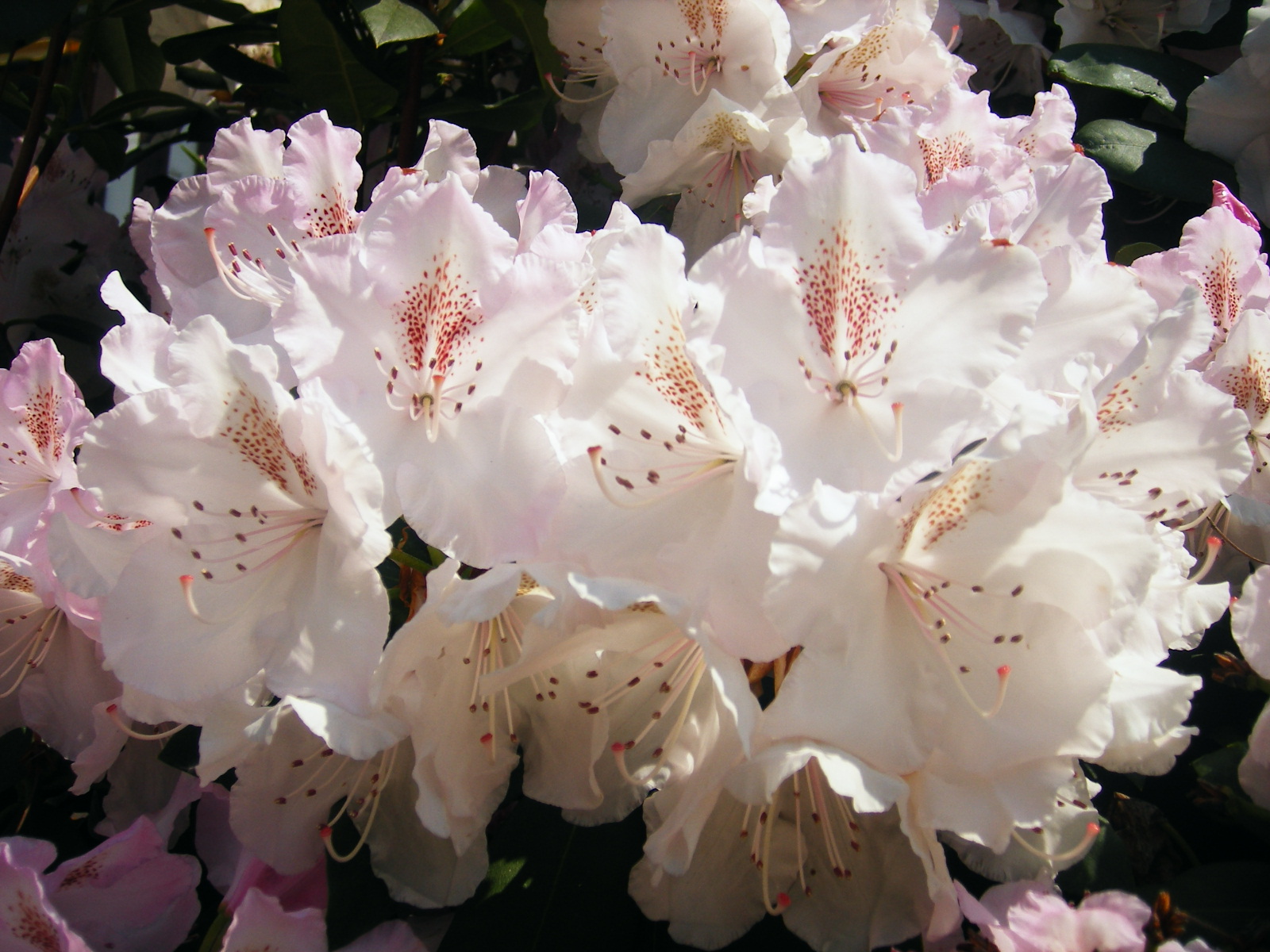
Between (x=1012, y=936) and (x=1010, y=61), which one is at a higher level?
(x=1010, y=61)

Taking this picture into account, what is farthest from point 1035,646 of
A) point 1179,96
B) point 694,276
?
point 1179,96

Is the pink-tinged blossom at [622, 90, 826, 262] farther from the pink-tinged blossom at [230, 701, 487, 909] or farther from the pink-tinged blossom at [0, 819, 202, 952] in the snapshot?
the pink-tinged blossom at [0, 819, 202, 952]

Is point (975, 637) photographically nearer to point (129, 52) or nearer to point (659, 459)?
point (659, 459)

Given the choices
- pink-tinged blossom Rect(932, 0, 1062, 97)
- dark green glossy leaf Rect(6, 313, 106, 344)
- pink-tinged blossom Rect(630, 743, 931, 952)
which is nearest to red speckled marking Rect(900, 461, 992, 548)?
pink-tinged blossom Rect(630, 743, 931, 952)

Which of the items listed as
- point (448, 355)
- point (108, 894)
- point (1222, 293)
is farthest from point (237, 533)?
point (1222, 293)

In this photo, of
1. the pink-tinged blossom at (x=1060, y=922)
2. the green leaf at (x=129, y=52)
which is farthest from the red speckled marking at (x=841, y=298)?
the green leaf at (x=129, y=52)

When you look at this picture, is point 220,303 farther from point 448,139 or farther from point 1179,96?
point 1179,96
